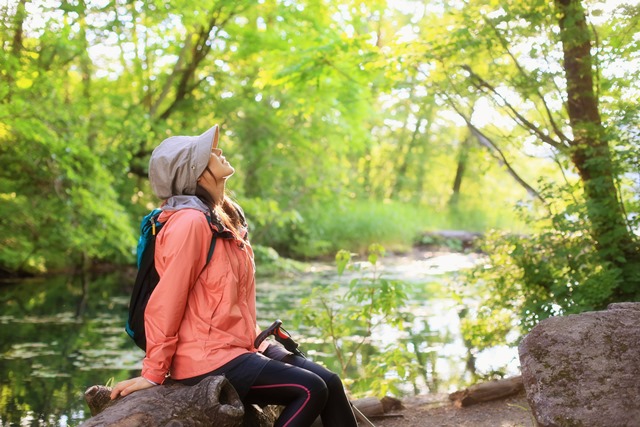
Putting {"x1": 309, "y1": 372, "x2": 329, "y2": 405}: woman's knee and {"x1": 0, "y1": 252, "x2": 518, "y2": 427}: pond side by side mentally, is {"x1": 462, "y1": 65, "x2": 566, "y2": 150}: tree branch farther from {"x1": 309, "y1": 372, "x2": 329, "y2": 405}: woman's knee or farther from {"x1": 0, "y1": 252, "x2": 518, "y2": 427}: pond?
{"x1": 309, "y1": 372, "x2": 329, "y2": 405}: woman's knee

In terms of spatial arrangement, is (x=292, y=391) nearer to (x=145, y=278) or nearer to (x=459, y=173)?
(x=145, y=278)

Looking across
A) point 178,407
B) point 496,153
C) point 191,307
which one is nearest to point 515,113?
point 496,153

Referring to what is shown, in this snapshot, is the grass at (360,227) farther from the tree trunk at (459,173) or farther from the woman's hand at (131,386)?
the woman's hand at (131,386)

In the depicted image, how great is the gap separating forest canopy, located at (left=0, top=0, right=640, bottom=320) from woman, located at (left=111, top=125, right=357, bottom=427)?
3.23 m

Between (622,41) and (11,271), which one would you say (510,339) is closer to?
(622,41)

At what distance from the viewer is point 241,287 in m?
3.09

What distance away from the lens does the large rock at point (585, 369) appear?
3197 mm

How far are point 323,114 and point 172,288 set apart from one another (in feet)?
49.5

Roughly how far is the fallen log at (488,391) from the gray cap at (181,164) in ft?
10.0

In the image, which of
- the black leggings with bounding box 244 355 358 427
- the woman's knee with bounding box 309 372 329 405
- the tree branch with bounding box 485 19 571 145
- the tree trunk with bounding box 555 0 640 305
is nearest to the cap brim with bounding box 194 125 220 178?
the black leggings with bounding box 244 355 358 427

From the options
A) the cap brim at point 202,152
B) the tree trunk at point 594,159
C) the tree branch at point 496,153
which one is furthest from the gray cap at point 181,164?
the tree branch at point 496,153

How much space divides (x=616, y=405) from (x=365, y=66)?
4.89 m

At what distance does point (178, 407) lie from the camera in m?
2.90

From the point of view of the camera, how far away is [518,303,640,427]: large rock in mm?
3197
